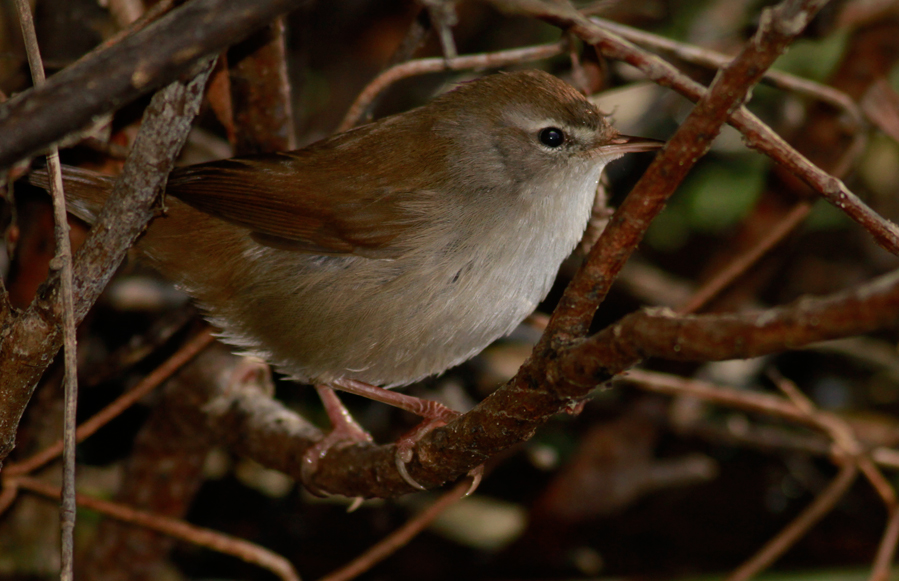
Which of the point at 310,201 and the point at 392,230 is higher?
the point at 310,201

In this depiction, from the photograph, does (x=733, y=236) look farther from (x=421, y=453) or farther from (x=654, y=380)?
(x=421, y=453)

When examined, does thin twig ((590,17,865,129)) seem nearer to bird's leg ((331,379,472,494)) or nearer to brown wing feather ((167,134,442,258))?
brown wing feather ((167,134,442,258))

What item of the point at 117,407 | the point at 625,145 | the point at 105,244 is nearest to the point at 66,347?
the point at 105,244

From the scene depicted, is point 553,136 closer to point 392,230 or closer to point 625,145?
point 625,145

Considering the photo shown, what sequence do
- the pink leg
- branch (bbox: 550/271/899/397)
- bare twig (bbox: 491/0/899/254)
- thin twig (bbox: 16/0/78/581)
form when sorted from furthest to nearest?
the pink leg, bare twig (bbox: 491/0/899/254), thin twig (bbox: 16/0/78/581), branch (bbox: 550/271/899/397)

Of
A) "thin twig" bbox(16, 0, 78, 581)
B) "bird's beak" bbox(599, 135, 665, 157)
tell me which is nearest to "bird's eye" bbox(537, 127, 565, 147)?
"bird's beak" bbox(599, 135, 665, 157)
